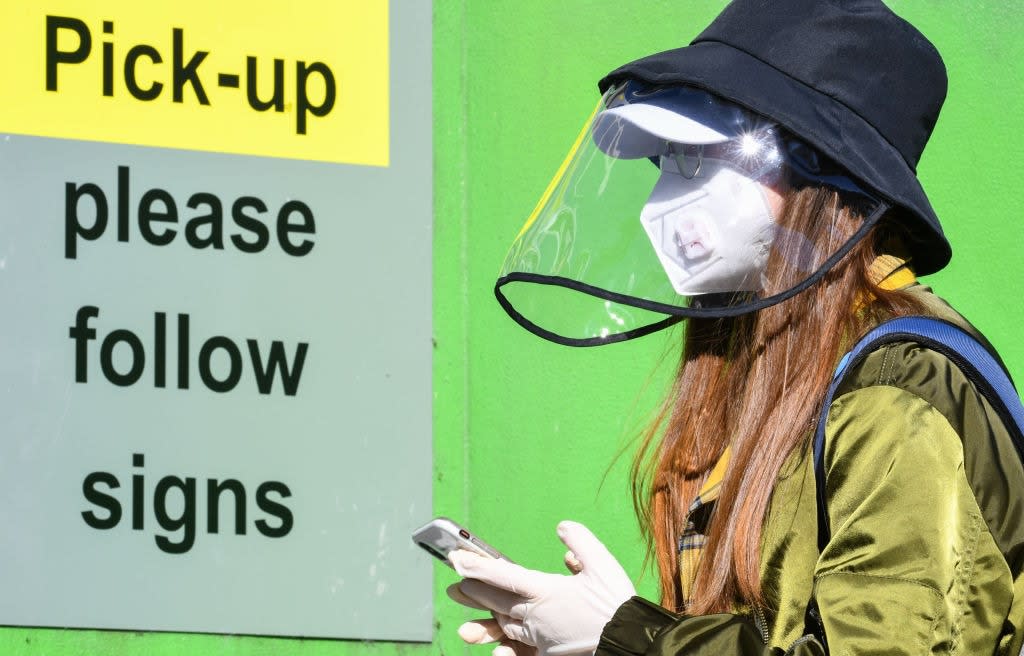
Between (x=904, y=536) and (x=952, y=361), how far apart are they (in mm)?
206

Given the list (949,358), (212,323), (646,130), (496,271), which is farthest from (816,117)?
(212,323)

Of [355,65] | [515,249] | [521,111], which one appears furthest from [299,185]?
[515,249]

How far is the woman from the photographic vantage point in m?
1.51

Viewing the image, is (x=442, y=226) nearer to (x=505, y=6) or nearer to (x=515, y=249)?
A: (x=505, y=6)

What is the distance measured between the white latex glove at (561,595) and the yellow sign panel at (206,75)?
1243 millimetres

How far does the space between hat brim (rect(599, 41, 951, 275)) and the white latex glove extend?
0.51m

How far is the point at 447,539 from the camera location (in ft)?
5.86

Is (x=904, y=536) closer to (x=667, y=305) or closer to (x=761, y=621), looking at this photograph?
(x=761, y=621)

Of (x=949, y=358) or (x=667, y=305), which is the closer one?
(x=949, y=358)

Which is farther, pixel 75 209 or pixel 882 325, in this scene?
pixel 75 209

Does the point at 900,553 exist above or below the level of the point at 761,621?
above

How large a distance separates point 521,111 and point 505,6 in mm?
208

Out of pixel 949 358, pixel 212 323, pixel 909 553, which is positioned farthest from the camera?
pixel 212 323

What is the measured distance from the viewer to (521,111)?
2957 millimetres
